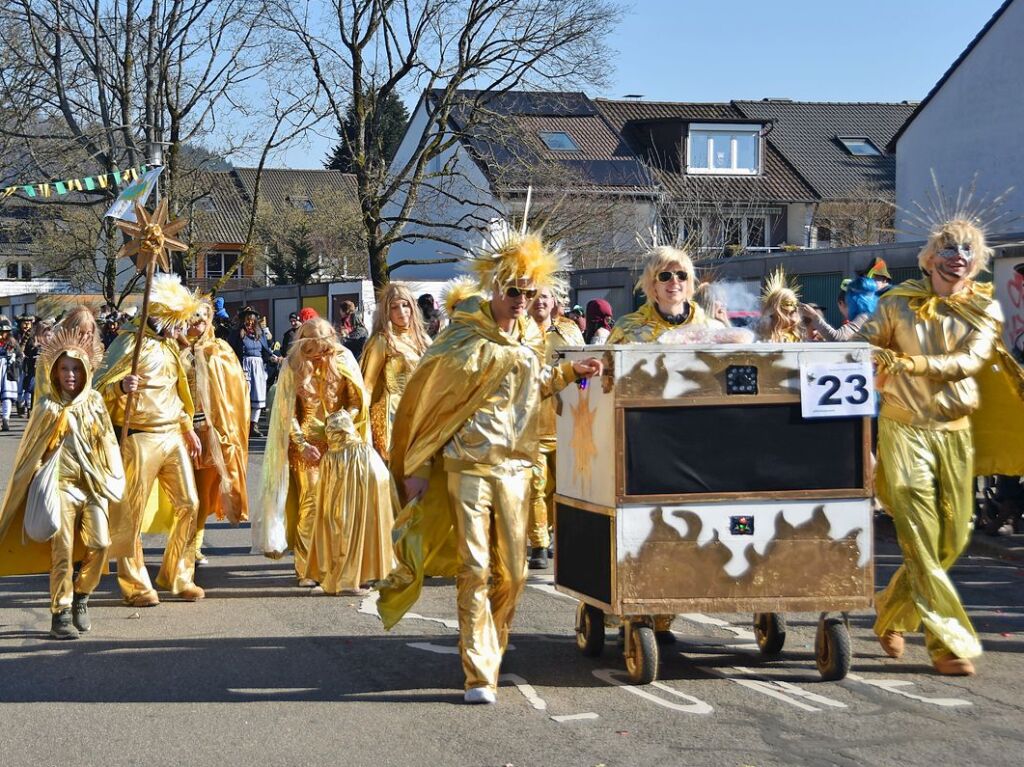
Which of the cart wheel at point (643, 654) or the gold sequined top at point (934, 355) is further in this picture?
the gold sequined top at point (934, 355)

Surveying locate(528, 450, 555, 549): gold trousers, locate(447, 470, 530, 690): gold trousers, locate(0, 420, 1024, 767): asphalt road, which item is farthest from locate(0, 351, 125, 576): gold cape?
locate(528, 450, 555, 549): gold trousers

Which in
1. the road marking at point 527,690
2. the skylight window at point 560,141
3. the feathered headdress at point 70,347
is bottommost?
the road marking at point 527,690

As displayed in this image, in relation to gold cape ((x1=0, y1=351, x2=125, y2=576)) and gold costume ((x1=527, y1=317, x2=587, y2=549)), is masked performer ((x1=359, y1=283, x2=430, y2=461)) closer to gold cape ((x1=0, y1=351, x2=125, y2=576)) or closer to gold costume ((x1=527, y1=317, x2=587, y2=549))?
gold costume ((x1=527, y1=317, x2=587, y2=549))

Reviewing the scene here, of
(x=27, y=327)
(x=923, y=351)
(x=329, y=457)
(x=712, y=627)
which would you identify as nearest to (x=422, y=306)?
(x=329, y=457)

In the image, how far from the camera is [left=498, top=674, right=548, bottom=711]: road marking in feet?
20.6

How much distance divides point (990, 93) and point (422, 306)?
2499 centimetres

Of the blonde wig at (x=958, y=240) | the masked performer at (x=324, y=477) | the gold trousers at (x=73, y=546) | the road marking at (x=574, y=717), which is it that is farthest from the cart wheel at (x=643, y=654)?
the gold trousers at (x=73, y=546)

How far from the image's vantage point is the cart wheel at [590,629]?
23.2ft

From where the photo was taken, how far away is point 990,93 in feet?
118

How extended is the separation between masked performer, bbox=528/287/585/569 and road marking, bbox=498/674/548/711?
3.13 m

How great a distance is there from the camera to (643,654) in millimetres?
6469

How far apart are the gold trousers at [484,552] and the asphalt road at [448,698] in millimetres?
210

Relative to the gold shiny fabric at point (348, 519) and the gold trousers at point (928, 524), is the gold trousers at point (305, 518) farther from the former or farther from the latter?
the gold trousers at point (928, 524)

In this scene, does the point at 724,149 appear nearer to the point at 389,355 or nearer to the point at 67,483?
the point at 389,355
